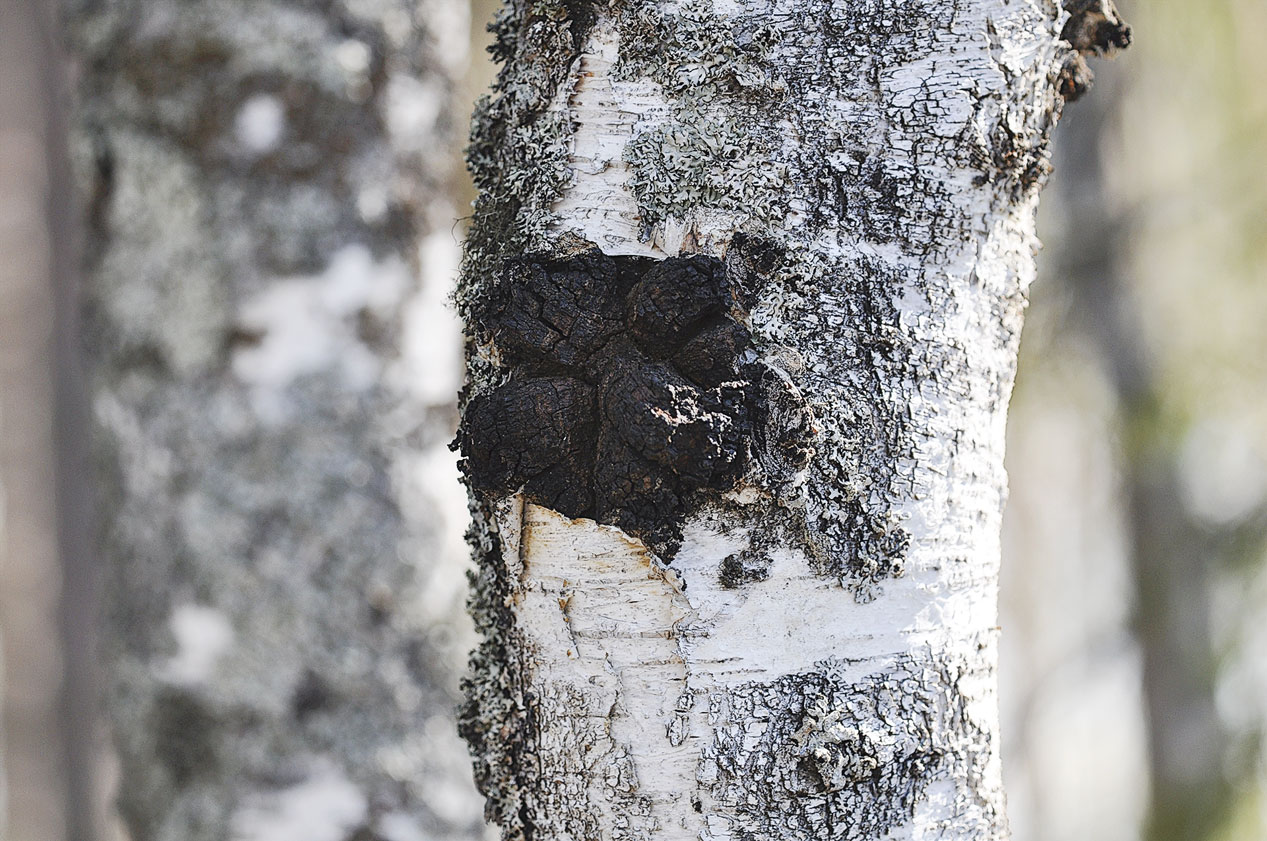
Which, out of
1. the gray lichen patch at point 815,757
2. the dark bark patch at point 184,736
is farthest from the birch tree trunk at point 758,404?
the dark bark patch at point 184,736

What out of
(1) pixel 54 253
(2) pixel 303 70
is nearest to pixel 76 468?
(1) pixel 54 253

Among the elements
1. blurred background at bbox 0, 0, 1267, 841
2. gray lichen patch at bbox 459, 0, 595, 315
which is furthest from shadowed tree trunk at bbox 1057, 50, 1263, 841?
gray lichen patch at bbox 459, 0, 595, 315

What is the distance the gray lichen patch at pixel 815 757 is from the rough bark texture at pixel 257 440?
1.38 meters

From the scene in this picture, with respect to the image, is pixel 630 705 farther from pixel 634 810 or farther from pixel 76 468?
pixel 76 468

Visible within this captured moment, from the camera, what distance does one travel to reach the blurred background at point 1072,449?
1957 millimetres

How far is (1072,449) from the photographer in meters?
6.10

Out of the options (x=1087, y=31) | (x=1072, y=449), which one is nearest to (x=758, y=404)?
(x=1087, y=31)

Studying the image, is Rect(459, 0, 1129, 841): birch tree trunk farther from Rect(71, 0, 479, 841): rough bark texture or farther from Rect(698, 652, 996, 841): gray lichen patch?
Rect(71, 0, 479, 841): rough bark texture

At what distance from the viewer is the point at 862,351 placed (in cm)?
63

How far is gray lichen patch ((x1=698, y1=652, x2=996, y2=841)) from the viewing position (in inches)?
23.9

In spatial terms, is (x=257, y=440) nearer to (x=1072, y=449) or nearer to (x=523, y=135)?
(x=523, y=135)

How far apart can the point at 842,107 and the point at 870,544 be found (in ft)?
0.97

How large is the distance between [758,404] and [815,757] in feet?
0.76

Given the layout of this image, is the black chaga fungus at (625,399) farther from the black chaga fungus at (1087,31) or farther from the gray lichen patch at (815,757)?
the black chaga fungus at (1087,31)
